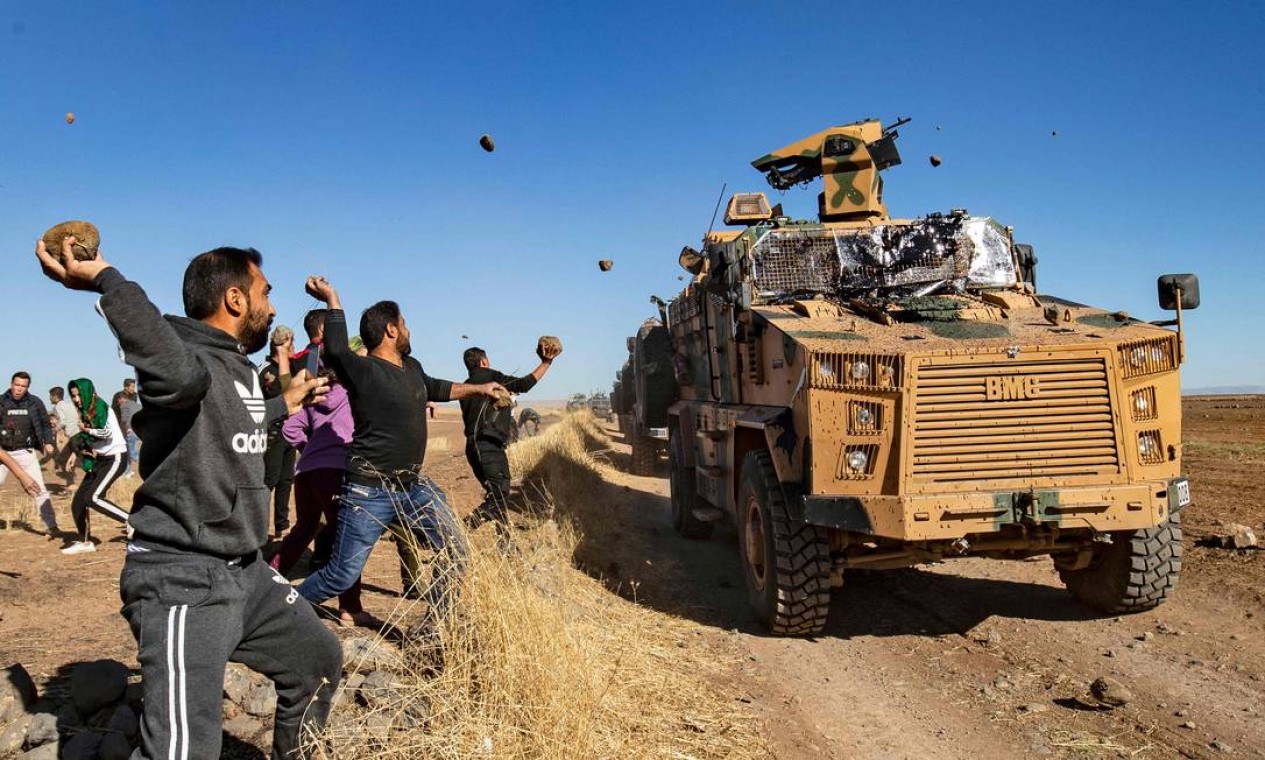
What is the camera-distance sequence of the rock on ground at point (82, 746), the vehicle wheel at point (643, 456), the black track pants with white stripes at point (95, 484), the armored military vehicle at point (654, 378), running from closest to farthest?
the rock on ground at point (82, 746), the black track pants with white stripes at point (95, 484), the armored military vehicle at point (654, 378), the vehicle wheel at point (643, 456)

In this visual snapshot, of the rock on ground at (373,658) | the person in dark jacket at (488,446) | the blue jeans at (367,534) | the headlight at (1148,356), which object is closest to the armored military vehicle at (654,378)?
the person in dark jacket at (488,446)

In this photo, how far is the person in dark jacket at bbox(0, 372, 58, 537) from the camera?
8258 millimetres

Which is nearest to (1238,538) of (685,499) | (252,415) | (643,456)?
(685,499)

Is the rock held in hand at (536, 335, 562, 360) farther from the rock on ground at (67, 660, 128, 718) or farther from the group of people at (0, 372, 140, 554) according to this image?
the group of people at (0, 372, 140, 554)

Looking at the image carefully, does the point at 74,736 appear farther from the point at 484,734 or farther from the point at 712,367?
the point at 712,367

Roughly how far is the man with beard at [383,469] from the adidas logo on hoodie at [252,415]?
4.52 feet

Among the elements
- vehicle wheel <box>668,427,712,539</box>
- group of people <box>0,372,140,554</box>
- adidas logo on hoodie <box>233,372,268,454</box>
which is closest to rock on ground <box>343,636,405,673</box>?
adidas logo on hoodie <box>233,372,268,454</box>

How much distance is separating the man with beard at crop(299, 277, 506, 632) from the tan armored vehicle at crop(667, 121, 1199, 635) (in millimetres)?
2045

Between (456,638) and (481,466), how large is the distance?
318 centimetres

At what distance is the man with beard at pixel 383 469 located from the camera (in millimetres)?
4141

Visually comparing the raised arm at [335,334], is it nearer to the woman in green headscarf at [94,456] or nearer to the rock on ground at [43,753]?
the rock on ground at [43,753]

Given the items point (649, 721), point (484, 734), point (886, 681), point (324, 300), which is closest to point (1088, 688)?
point (886, 681)

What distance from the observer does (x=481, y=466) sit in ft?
22.0

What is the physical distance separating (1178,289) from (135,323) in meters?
5.62
